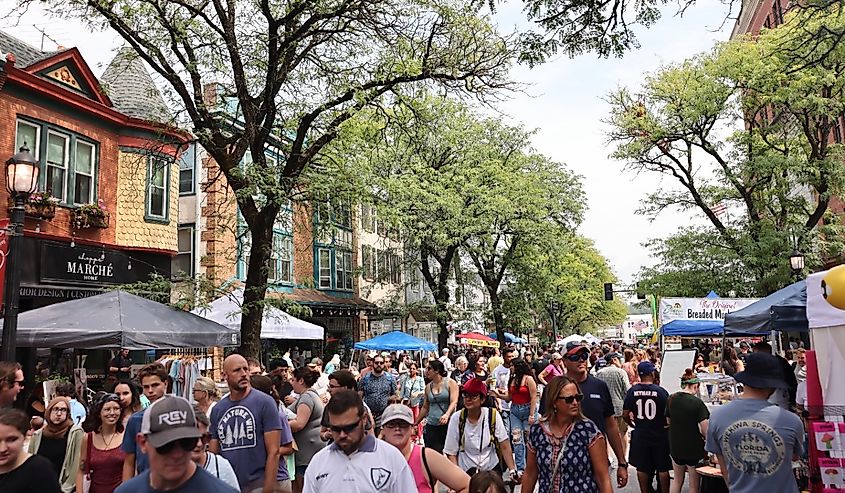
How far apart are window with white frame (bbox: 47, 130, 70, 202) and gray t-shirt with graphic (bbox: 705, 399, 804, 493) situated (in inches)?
666

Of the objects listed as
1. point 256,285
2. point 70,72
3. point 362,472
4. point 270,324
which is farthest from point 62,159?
point 362,472

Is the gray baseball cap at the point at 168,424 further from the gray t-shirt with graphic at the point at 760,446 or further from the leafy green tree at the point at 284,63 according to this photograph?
the leafy green tree at the point at 284,63

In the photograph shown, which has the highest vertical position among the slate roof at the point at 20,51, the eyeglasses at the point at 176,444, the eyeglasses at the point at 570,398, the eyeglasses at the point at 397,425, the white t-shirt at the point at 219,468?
the slate roof at the point at 20,51

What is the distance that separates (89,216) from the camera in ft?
59.2

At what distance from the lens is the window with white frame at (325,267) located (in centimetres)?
3409

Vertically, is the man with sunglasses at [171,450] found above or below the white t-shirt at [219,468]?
above

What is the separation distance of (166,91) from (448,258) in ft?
64.6

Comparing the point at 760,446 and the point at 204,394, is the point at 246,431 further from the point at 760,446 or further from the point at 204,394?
the point at 760,446

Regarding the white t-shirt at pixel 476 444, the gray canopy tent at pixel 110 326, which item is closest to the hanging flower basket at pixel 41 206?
the gray canopy tent at pixel 110 326

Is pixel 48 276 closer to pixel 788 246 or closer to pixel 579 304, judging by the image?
pixel 788 246

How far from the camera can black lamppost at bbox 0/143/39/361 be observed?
892 cm

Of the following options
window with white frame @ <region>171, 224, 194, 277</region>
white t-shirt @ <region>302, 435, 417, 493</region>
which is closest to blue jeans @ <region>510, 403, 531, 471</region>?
white t-shirt @ <region>302, 435, 417, 493</region>

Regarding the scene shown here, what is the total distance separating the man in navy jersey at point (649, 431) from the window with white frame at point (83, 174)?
1531 centimetres

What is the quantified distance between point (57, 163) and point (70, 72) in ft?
8.37
